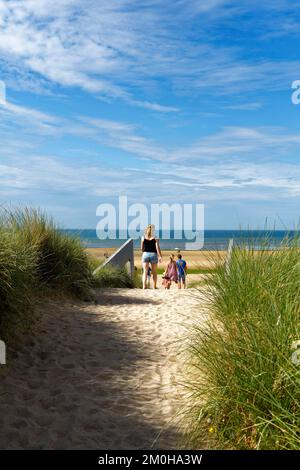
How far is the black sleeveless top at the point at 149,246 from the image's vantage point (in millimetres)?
13305

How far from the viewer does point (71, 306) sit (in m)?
9.25

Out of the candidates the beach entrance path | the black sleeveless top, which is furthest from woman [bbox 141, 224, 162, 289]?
the beach entrance path

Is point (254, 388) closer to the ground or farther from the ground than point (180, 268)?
closer to the ground

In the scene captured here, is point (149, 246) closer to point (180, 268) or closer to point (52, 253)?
point (180, 268)

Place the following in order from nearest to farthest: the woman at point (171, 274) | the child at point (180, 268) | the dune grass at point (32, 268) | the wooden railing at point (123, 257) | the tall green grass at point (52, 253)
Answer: the dune grass at point (32, 268) < the tall green grass at point (52, 253) < the child at point (180, 268) < the wooden railing at point (123, 257) < the woman at point (171, 274)

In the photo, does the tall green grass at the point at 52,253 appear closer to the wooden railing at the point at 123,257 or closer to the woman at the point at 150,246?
the woman at the point at 150,246

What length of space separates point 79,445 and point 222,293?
2945mm

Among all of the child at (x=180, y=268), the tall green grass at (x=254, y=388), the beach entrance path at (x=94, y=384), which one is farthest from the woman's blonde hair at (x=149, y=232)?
the tall green grass at (x=254, y=388)

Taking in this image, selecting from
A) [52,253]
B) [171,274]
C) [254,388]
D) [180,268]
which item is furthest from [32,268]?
[171,274]

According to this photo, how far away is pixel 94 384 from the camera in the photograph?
5617mm

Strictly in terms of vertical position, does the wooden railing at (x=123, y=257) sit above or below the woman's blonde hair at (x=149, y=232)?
below

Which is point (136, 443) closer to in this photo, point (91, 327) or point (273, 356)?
point (273, 356)

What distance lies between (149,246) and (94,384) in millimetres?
7883

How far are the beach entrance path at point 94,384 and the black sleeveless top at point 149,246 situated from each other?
451 centimetres
